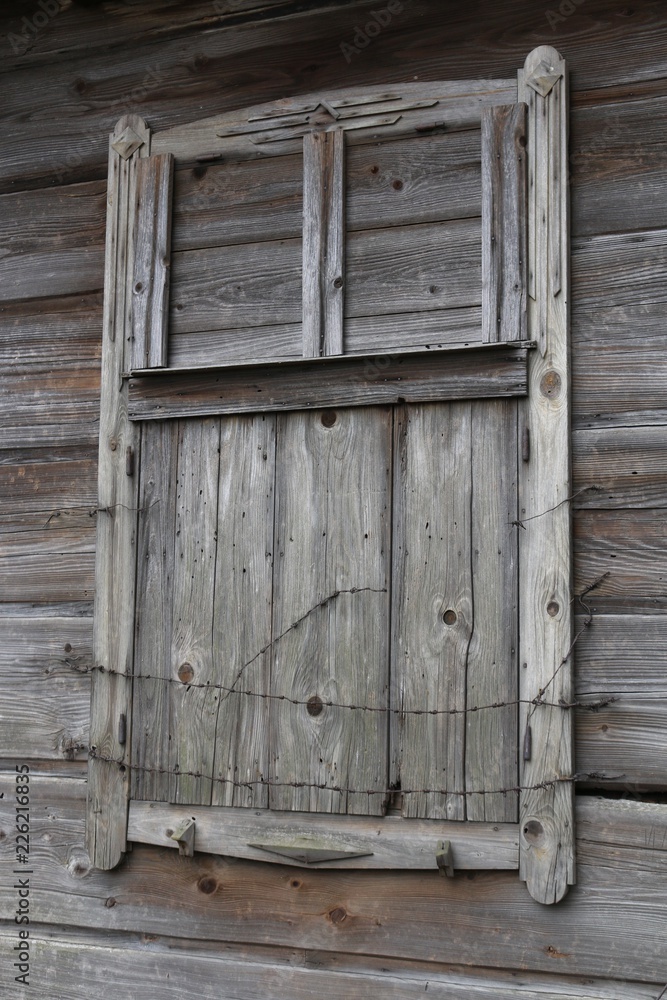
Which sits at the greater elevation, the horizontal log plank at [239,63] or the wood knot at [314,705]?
the horizontal log plank at [239,63]

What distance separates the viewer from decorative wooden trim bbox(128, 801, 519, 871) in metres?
3.16

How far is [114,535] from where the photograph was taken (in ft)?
12.1

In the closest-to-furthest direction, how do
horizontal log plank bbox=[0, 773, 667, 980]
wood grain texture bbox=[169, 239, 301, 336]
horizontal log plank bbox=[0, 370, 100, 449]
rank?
horizontal log plank bbox=[0, 773, 667, 980]
wood grain texture bbox=[169, 239, 301, 336]
horizontal log plank bbox=[0, 370, 100, 449]

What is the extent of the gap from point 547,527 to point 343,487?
2.25 feet

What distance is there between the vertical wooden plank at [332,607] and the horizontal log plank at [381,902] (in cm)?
32

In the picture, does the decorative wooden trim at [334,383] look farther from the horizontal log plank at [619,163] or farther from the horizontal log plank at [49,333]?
the horizontal log plank at [619,163]

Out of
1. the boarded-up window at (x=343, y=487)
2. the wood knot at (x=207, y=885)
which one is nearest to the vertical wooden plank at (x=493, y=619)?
the boarded-up window at (x=343, y=487)

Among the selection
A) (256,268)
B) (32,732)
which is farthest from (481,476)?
(32,732)

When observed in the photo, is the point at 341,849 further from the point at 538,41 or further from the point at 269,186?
the point at 538,41

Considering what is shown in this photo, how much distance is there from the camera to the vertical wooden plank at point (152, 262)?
3.72m

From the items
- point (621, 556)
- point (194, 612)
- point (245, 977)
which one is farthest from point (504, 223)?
point (245, 977)

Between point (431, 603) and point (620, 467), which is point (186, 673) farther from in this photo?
point (620, 467)

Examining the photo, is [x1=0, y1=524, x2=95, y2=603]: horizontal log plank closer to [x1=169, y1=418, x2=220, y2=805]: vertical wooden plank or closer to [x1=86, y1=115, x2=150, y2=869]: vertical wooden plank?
[x1=86, y1=115, x2=150, y2=869]: vertical wooden plank

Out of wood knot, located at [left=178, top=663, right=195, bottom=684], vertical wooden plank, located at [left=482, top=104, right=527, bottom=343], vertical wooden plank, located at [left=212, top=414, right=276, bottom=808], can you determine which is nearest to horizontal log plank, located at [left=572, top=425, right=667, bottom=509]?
vertical wooden plank, located at [left=482, top=104, right=527, bottom=343]
